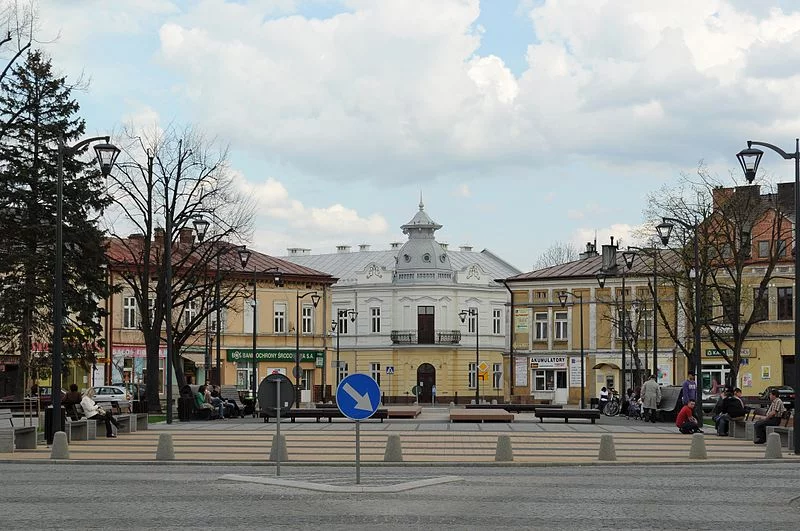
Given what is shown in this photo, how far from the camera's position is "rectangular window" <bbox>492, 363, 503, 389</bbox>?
313ft

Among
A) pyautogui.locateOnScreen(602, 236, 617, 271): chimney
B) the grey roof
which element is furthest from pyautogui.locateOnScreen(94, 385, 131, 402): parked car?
the grey roof

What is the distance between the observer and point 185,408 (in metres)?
45.3

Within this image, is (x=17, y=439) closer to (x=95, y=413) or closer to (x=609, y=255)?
(x=95, y=413)

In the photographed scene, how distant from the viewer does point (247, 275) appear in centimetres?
8219

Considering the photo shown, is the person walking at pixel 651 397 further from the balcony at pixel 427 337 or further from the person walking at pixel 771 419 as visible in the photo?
the balcony at pixel 427 337

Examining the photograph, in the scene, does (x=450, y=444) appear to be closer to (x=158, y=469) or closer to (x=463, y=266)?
(x=158, y=469)

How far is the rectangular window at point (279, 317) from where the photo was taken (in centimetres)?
8594

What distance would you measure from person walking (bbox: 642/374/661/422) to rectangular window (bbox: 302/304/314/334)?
147 ft

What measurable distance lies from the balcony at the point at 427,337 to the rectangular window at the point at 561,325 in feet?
32.1

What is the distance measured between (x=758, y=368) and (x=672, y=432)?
39.0m

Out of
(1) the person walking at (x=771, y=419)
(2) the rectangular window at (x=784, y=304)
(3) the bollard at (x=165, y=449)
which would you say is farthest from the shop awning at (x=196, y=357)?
(3) the bollard at (x=165, y=449)

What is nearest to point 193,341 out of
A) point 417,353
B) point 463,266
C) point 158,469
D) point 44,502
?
point 417,353

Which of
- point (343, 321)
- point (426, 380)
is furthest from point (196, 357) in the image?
point (426, 380)

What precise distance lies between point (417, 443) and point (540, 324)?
189ft
